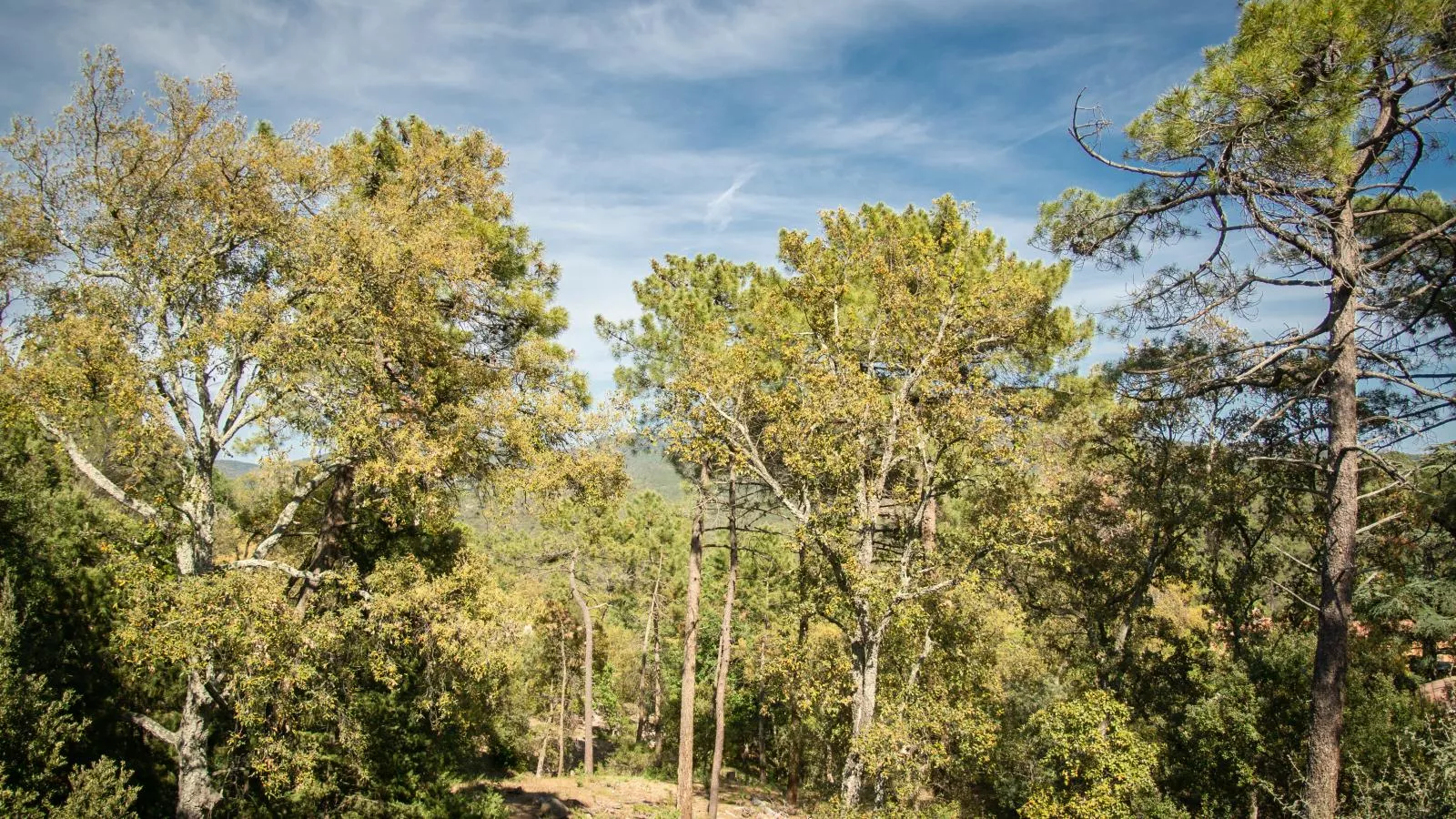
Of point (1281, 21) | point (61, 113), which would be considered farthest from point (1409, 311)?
point (61, 113)

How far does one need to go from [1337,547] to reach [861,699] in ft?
22.8

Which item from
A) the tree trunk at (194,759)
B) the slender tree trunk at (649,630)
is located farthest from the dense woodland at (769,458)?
the slender tree trunk at (649,630)

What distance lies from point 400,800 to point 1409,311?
19.7 m

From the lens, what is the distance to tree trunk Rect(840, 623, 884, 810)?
1100 centimetres

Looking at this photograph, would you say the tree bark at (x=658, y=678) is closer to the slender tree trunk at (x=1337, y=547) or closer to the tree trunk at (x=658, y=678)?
the tree trunk at (x=658, y=678)

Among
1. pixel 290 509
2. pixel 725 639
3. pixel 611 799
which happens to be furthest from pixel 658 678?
pixel 290 509

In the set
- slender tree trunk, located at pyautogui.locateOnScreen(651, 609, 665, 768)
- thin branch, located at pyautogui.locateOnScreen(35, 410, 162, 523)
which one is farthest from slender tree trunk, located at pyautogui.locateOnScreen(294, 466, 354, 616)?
slender tree trunk, located at pyautogui.locateOnScreen(651, 609, 665, 768)

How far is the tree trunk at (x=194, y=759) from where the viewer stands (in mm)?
9734

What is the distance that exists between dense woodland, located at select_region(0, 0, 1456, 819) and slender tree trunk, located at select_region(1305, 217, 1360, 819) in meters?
0.05

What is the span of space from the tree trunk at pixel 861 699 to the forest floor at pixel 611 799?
5.51 m

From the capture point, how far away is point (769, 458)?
13984mm

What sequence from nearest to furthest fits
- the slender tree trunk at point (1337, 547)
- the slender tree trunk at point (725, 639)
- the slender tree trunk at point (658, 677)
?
Answer: the slender tree trunk at point (1337, 547) → the slender tree trunk at point (725, 639) → the slender tree trunk at point (658, 677)

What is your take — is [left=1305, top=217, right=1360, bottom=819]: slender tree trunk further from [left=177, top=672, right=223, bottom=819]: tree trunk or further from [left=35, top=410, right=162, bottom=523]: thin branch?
[left=35, top=410, right=162, bottom=523]: thin branch

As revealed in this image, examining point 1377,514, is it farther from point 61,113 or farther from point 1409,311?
point 61,113
